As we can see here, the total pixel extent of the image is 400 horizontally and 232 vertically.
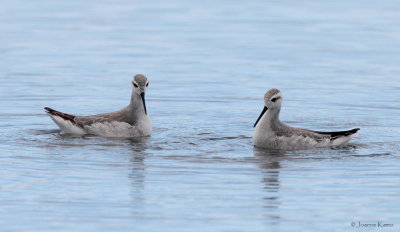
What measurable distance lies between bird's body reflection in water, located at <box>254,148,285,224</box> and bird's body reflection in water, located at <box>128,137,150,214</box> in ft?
6.82

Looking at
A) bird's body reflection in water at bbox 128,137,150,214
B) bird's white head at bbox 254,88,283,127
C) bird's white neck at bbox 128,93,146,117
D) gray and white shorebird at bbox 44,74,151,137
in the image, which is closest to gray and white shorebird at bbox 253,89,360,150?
bird's white head at bbox 254,88,283,127

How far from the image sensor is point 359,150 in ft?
64.5

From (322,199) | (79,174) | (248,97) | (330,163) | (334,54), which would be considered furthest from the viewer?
(334,54)

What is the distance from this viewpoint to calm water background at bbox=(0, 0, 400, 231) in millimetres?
14633

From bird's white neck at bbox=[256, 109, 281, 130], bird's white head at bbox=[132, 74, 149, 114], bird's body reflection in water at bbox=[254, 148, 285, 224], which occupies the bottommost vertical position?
bird's body reflection in water at bbox=[254, 148, 285, 224]

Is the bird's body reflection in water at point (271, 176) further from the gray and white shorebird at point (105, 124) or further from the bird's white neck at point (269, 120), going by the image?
the gray and white shorebird at point (105, 124)

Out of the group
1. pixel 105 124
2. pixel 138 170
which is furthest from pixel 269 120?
pixel 138 170

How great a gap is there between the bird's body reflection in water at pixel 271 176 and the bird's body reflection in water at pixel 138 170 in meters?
2.08

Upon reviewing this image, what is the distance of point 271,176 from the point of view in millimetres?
16953

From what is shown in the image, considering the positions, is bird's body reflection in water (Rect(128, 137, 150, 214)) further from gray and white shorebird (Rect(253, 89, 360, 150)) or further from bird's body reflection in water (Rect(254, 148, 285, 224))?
gray and white shorebird (Rect(253, 89, 360, 150))

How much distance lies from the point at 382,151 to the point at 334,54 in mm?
14501

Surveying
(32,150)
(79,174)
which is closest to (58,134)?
(32,150)

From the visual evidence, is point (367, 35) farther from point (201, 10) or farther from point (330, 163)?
point (330, 163)

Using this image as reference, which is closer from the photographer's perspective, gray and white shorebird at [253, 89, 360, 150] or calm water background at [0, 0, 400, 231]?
calm water background at [0, 0, 400, 231]
